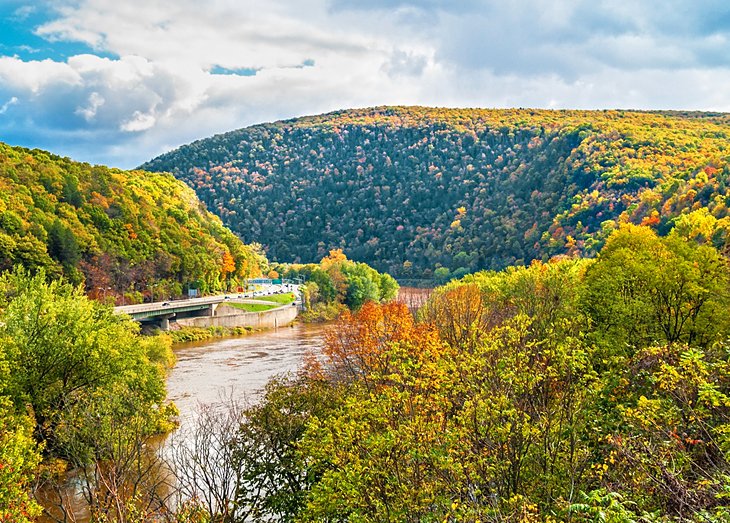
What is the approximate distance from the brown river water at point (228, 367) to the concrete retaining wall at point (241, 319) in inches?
228

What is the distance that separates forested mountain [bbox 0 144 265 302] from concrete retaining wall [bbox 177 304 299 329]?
1091 centimetres

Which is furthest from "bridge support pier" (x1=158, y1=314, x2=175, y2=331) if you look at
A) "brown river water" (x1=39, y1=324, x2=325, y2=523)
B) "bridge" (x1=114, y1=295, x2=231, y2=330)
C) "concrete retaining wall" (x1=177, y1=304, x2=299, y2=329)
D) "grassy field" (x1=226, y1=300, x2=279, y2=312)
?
"grassy field" (x1=226, y1=300, x2=279, y2=312)

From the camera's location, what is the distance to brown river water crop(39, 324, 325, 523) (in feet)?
156

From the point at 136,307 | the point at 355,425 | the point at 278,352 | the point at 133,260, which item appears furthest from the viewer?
the point at 133,260

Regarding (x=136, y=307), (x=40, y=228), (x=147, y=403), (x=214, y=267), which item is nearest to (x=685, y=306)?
(x=147, y=403)

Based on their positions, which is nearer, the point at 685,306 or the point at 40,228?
the point at 685,306

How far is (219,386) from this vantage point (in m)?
54.3

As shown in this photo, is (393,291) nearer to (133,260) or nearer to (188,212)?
(188,212)

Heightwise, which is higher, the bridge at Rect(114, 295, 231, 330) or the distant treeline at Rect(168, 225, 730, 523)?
the distant treeline at Rect(168, 225, 730, 523)

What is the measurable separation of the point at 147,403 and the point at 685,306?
2859 cm

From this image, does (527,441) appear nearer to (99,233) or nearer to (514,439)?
(514,439)

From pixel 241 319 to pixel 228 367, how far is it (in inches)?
1667

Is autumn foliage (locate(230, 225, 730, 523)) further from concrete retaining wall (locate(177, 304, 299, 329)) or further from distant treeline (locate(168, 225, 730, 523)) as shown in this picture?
concrete retaining wall (locate(177, 304, 299, 329))

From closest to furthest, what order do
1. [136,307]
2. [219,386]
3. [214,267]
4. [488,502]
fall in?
1. [488,502]
2. [219,386]
3. [136,307]
4. [214,267]
